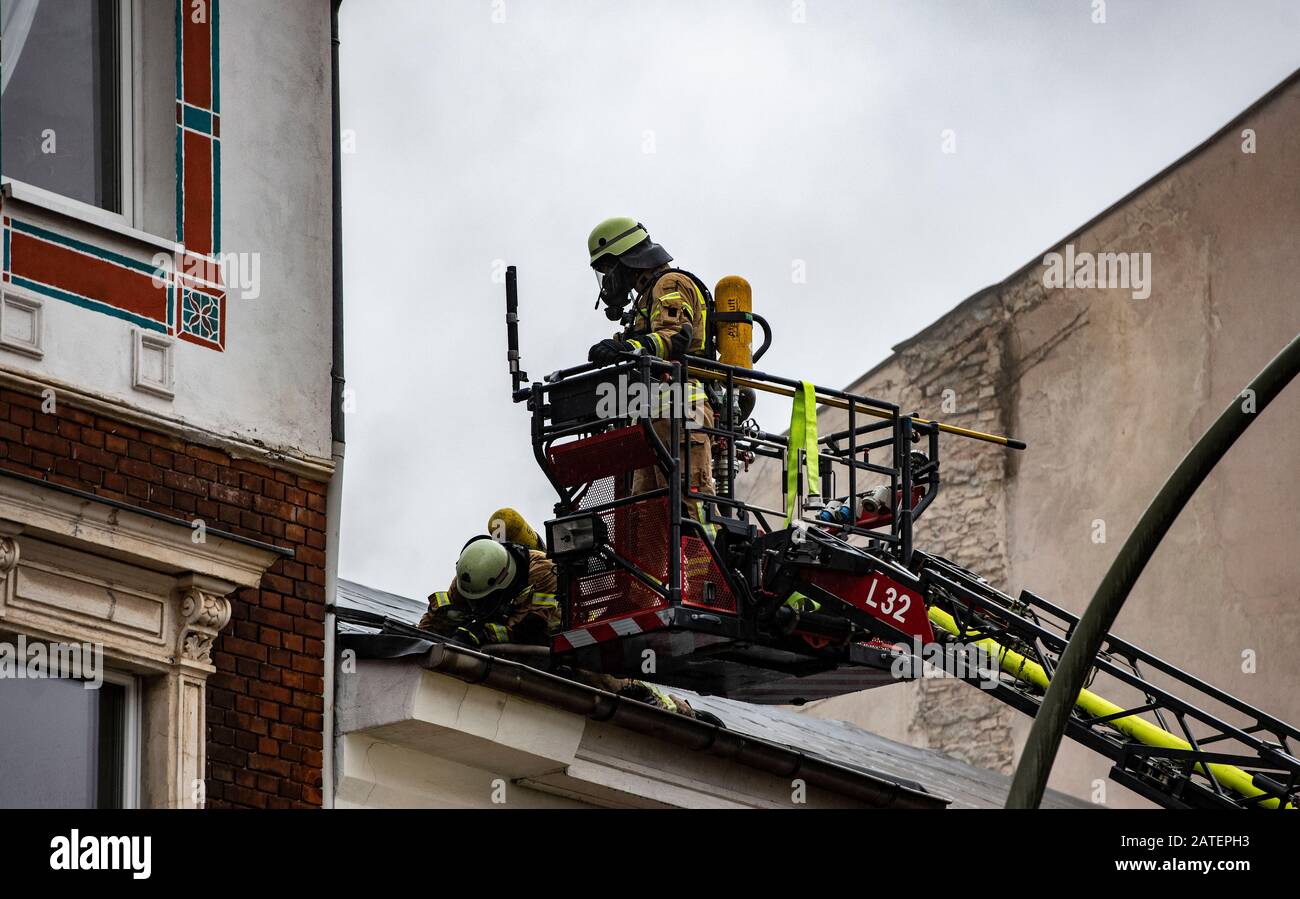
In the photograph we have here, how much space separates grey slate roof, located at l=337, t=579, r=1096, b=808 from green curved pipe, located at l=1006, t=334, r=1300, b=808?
17.9 feet

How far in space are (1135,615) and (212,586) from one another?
1564cm

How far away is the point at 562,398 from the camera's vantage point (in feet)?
46.3

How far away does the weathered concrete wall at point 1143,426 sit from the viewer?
23.7 meters

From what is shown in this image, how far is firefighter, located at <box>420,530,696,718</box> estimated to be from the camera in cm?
1422

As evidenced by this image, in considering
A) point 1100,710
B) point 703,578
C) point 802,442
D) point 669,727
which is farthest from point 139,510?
point 1100,710

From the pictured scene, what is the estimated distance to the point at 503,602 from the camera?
14367 mm

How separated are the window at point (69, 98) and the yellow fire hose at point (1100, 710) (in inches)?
251

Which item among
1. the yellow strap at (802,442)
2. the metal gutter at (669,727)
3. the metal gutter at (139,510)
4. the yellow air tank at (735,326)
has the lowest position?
the metal gutter at (669,727)

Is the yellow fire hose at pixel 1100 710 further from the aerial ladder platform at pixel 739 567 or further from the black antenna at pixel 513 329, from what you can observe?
the black antenna at pixel 513 329

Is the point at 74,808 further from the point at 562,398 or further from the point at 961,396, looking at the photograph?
the point at 961,396

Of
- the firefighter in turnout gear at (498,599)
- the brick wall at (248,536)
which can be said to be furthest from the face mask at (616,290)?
the brick wall at (248,536)

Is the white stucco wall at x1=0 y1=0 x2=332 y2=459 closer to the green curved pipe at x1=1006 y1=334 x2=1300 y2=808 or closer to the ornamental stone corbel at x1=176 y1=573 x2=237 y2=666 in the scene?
the ornamental stone corbel at x1=176 y1=573 x2=237 y2=666

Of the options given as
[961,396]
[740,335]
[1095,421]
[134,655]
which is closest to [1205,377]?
[1095,421]

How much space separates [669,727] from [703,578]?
100 cm
